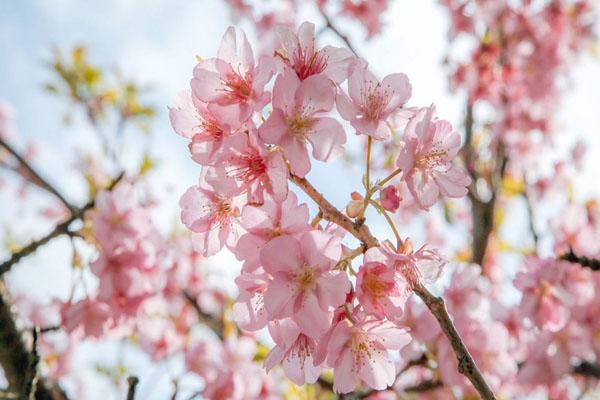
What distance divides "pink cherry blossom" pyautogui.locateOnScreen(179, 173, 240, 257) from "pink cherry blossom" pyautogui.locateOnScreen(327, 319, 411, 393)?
36cm

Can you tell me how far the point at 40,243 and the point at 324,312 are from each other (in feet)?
4.61

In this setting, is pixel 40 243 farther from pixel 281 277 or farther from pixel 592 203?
pixel 592 203

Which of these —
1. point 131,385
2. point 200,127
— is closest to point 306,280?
point 200,127

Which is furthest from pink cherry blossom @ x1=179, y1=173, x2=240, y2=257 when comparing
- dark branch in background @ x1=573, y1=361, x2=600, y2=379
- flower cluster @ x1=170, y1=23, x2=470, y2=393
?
dark branch in background @ x1=573, y1=361, x2=600, y2=379

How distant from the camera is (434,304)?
1150 mm

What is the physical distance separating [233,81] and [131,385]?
2.76 feet

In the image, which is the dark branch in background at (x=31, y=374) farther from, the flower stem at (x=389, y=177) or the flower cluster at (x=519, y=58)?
the flower cluster at (x=519, y=58)

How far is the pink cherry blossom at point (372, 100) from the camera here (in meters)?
1.38

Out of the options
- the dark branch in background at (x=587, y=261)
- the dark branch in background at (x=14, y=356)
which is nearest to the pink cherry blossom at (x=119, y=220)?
the dark branch in background at (x=14, y=356)

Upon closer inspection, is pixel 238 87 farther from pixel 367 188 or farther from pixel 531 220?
pixel 531 220

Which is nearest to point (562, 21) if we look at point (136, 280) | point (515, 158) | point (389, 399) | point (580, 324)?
point (515, 158)

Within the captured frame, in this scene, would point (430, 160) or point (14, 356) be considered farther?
point (14, 356)

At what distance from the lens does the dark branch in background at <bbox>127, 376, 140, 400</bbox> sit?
1.57m

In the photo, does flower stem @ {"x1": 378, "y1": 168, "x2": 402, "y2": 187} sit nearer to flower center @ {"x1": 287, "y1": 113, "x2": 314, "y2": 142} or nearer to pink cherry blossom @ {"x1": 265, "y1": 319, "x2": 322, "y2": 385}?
flower center @ {"x1": 287, "y1": 113, "x2": 314, "y2": 142}
